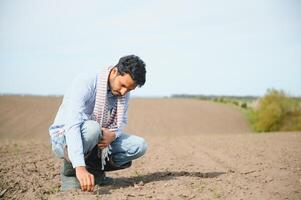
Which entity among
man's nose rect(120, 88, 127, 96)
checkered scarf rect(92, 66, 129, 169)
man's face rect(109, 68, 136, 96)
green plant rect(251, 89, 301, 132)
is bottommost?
green plant rect(251, 89, 301, 132)

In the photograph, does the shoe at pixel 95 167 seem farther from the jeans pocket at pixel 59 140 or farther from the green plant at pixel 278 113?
the green plant at pixel 278 113

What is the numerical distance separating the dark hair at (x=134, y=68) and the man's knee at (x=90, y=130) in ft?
1.64

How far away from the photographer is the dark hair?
10.6 feet

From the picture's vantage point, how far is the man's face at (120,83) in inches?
130

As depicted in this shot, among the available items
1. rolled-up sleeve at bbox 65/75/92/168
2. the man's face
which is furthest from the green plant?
rolled-up sleeve at bbox 65/75/92/168

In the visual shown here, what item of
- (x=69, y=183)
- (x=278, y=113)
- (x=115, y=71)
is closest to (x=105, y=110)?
(x=115, y=71)

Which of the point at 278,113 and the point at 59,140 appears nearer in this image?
the point at 59,140

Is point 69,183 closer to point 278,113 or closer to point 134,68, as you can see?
point 134,68

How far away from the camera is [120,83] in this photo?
3.39m

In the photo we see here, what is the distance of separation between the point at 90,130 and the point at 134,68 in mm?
648

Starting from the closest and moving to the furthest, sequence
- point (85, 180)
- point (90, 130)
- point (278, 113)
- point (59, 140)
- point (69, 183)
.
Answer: point (85, 180) → point (90, 130) → point (59, 140) → point (69, 183) → point (278, 113)

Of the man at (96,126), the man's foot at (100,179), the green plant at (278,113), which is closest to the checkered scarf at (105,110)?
the man at (96,126)

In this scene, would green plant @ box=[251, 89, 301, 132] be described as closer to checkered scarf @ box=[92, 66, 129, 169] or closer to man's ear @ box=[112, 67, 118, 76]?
checkered scarf @ box=[92, 66, 129, 169]

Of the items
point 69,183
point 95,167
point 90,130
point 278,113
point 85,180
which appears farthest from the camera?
point 278,113
